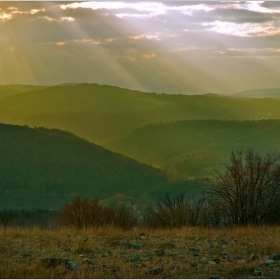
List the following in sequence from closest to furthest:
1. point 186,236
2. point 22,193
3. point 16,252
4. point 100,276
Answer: point 100,276 → point 16,252 → point 186,236 → point 22,193

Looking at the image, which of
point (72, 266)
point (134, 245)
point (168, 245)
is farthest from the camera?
point (168, 245)

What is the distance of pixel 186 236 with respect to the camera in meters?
13.9

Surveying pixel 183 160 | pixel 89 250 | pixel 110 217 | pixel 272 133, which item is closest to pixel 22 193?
pixel 183 160

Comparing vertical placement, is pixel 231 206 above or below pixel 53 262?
above

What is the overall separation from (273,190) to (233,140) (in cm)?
17752

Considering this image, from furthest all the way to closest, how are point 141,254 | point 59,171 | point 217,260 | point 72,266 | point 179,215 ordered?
point 59,171 → point 179,215 → point 141,254 → point 217,260 → point 72,266

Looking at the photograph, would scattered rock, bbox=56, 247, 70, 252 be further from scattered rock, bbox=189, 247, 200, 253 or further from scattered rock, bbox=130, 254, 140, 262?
scattered rock, bbox=189, 247, 200, 253

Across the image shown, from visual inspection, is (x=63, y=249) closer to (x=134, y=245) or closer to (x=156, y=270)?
(x=134, y=245)

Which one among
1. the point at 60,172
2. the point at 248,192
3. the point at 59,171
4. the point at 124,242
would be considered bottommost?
the point at 124,242

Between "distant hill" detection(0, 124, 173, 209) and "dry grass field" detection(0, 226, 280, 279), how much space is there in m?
106

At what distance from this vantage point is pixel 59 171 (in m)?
146

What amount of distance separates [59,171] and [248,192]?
→ 426ft

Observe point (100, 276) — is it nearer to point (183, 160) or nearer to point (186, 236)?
point (186, 236)

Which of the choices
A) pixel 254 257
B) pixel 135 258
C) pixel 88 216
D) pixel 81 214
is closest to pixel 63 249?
pixel 135 258
